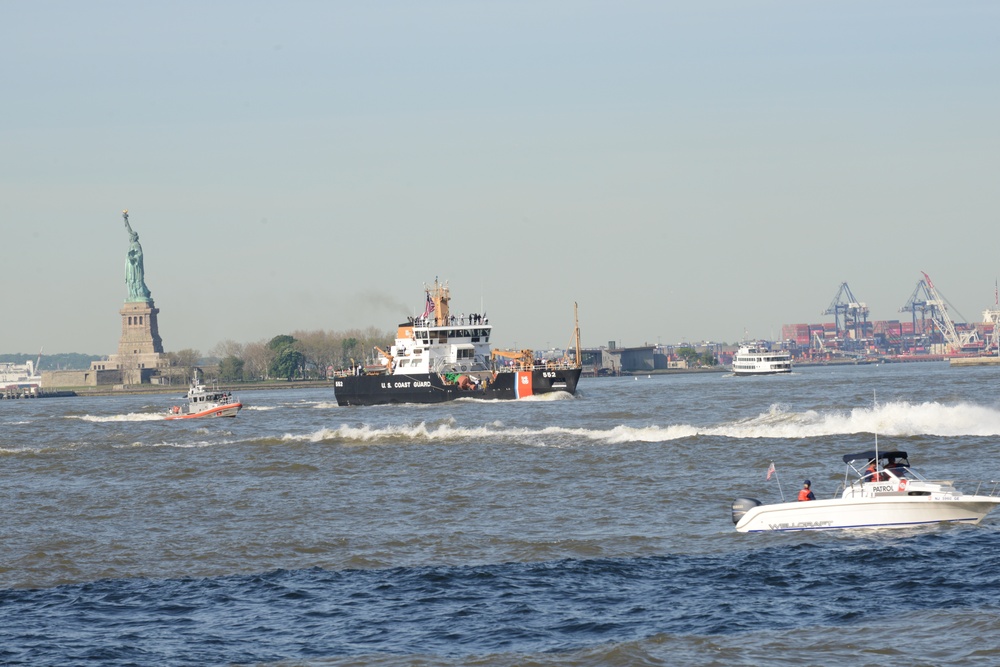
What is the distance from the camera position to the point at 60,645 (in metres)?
20.3

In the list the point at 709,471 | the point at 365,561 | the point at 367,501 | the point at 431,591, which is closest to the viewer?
the point at 431,591

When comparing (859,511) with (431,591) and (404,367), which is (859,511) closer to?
(431,591)

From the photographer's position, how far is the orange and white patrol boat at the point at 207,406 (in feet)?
321

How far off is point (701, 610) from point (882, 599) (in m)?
3.17

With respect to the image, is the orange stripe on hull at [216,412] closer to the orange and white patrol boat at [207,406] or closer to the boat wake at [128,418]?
the orange and white patrol boat at [207,406]

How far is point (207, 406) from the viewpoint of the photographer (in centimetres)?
9956

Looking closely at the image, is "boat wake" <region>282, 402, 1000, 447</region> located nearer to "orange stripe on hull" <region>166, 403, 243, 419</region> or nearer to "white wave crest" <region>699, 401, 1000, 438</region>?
"white wave crest" <region>699, 401, 1000, 438</region>

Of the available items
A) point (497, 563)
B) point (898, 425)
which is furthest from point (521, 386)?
point (497, 563)

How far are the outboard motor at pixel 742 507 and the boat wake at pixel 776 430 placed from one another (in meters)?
20.8

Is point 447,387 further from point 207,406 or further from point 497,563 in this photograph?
point 497,563

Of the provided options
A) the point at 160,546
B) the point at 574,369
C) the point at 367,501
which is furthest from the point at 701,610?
the point at 574,369

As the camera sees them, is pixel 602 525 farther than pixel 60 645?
Yes

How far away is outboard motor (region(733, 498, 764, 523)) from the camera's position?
2788cm

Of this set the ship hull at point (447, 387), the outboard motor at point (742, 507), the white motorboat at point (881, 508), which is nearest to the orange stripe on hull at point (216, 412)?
the ship hull at point (447, 387)
